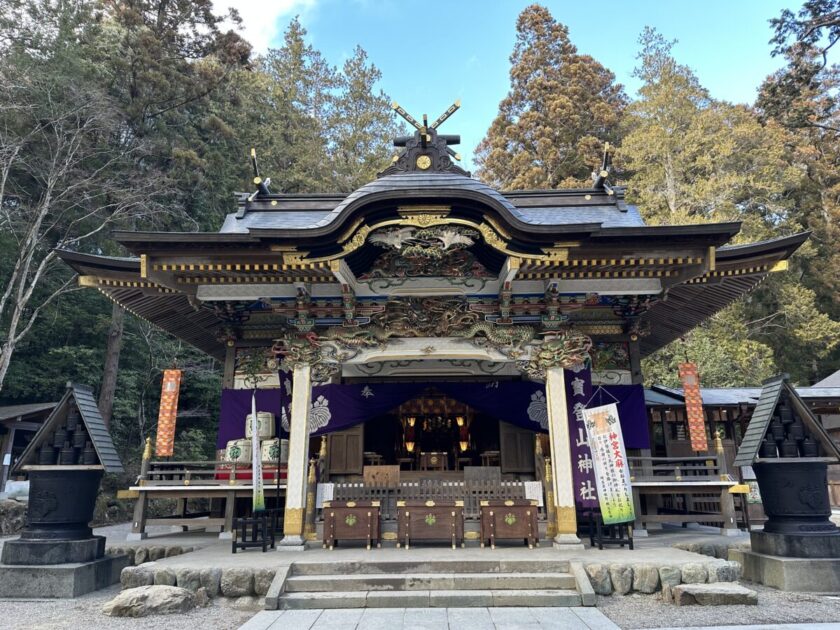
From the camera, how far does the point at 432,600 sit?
225 inches

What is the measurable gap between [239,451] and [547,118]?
79.0ft

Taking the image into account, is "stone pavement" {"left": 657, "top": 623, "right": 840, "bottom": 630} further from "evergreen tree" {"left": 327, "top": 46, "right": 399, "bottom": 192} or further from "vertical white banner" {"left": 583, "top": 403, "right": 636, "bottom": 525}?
"evergreen tree" {"left": 327, "top": 46, "right": 399, "bottom": 192}

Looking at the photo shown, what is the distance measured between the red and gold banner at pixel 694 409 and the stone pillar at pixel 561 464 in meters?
3.77

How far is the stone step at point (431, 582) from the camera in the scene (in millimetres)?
5965

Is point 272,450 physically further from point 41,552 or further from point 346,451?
point 41,552

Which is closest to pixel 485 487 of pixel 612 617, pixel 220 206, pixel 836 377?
pixel 612 617

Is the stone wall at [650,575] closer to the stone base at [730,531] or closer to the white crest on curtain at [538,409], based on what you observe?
the stone base at [730,531]

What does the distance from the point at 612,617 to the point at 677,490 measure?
14.1 ft

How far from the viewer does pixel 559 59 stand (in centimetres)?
2903

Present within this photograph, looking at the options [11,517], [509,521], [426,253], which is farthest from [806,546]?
[11,517]

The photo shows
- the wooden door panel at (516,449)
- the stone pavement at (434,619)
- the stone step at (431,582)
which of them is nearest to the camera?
the stone pavement at (434,619)

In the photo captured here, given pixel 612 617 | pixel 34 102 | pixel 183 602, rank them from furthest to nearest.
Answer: pixel 34 102
pixel 183 602
pixel 612 617

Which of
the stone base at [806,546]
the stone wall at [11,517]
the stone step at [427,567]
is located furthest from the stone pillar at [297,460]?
the stone wall at [11,517]

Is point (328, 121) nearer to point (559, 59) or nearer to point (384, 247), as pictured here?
point (559, 59)
